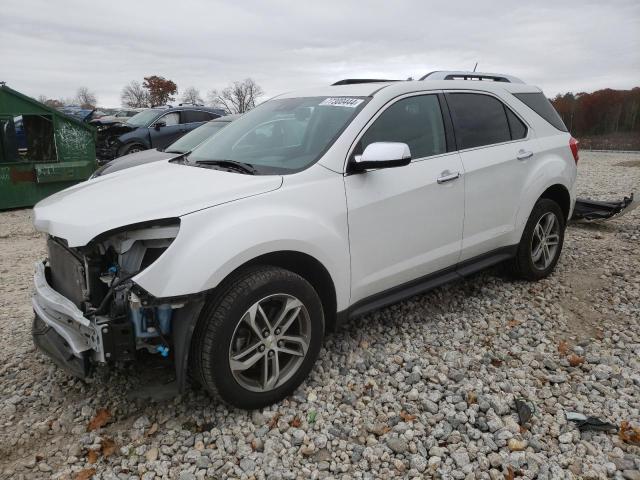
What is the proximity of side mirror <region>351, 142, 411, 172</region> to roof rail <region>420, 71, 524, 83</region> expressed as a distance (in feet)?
4.82

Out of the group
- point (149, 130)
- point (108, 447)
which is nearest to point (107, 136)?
point (149, 130)

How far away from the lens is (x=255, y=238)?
8.54 feet

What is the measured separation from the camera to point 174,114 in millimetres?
13078

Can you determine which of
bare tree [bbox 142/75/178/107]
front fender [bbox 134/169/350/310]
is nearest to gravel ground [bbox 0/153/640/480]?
front fender [bbox 134/169/350/310]

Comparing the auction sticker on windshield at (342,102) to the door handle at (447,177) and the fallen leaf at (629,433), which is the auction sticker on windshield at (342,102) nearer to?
the door handle at (447,177)

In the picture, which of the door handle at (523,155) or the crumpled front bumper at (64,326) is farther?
the door handle at (523,155)

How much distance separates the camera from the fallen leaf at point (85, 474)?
243 cm

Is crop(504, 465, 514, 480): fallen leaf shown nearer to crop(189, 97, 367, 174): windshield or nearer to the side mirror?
the side mirror

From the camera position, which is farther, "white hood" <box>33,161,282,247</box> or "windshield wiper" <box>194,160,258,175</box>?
"windshield wiper" <box>194,160,258,175</box>

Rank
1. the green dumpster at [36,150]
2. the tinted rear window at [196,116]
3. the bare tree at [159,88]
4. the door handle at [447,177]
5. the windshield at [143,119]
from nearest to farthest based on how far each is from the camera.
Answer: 1. the door handle at [447,177]
2. the green dumpster at [36,150]
3. the windshield at [143,119]
4. the tinted rear window at [196,116]
5. the bare tree at [159,88]

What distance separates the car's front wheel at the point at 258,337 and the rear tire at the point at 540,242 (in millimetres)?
2380

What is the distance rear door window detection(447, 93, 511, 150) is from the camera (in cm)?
383

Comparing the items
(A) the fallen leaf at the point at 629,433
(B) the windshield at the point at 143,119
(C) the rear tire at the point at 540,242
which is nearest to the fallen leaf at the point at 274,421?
(A) the fallen leaf at the point at 629,433

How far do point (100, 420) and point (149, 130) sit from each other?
10.7 metres
